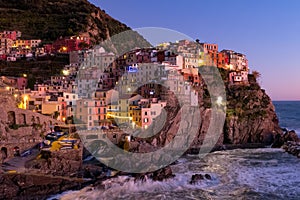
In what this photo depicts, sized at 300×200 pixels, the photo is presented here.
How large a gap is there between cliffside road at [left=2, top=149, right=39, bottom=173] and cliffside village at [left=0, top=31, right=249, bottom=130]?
415 inches

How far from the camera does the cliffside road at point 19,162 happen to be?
24584 millimetres

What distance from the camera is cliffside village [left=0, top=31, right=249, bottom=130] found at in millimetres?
40531

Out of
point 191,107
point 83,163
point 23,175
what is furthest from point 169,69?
point 23,175

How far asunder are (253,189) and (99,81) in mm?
32189

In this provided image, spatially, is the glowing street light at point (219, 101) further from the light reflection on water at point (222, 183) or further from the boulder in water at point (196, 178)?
the boulder in water at point (196, 178)

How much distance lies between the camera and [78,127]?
38156 millimetres

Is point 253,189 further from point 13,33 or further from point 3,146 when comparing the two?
point 13,33

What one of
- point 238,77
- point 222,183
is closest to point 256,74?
point 238,77

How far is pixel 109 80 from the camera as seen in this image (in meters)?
52.9

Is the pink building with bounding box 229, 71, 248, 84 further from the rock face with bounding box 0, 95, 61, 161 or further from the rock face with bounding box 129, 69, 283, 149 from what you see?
the rock face with bounding box 0, 95, 61, 161

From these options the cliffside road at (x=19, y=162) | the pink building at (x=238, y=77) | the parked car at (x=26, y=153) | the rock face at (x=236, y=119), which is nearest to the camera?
the cliffside road at (x=19, y=162)

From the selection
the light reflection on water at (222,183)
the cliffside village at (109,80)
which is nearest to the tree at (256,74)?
the cliffside village at (109,80)

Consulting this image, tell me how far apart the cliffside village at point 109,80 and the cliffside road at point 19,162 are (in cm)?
1055

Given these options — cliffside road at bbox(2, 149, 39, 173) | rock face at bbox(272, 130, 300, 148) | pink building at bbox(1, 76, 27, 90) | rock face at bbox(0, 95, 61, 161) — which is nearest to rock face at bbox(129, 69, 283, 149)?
rock face at bbox(272, 130, 300, 148)
